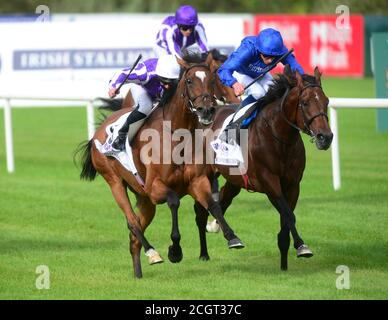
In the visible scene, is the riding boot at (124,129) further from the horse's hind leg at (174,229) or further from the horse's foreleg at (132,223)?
the horse's hind leg at (174,229)

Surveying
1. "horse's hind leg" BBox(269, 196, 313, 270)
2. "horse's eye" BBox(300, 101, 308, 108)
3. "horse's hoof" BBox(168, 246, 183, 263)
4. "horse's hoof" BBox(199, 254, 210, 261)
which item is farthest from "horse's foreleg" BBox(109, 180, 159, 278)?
"horse's eye" BBox(300, 101, 308, 108)

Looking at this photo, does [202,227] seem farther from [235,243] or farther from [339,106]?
[339,106]

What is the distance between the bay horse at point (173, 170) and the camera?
7379 millimetres

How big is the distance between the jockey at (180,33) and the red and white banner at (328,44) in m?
18.4

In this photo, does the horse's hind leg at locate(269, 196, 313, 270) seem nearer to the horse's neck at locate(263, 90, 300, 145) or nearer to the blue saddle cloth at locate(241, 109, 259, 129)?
the horse's neck at locate(263, 90, 300, 145)

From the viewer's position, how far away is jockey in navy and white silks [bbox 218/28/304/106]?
26.7 ft

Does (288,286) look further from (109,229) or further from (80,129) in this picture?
(80,129)

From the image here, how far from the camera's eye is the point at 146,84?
8.47 m

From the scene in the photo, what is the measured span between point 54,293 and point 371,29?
24.0 m

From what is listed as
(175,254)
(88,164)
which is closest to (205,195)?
(175,254)

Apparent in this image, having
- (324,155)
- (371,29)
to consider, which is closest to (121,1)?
(371,29)

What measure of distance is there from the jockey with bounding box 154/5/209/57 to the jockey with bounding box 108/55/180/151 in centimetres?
42

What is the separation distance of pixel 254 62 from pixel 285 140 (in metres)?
0.90

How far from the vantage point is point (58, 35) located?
20.3 metres
